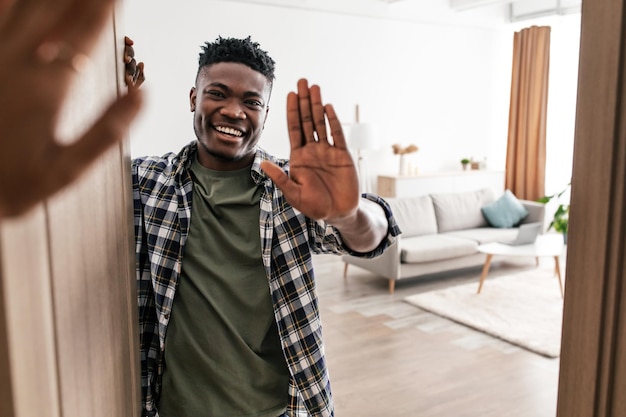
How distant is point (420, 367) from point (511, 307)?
1448 mm

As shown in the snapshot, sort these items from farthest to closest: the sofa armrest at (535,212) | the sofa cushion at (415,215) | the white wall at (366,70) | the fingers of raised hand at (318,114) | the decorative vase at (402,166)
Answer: the decorative vase at (402,166) < the sofa armrest at (535,212) < the white wall at (366,70) < the sofa cushion at (415,215) < the fingers of raised hand at (318,114)

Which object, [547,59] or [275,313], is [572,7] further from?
[275,313]

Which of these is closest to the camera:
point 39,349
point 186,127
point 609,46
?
point 39,349

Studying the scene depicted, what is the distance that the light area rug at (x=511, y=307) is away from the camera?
388 centimetres

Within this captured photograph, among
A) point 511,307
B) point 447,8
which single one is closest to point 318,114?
point 511,307

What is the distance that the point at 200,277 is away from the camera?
1.21 m

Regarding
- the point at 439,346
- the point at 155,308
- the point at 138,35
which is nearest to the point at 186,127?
the point at 138,35

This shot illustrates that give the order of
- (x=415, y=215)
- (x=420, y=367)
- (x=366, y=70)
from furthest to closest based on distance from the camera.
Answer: (x=366, y=70), (x=415, y=215), (x=420, y=367)

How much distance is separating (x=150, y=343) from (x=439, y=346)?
2.86 meters

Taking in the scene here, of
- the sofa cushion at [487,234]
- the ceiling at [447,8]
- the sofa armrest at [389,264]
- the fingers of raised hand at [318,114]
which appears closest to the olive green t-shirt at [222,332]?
the fingers of raised hand at [318,114]

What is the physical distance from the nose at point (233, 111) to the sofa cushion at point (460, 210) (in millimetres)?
4916

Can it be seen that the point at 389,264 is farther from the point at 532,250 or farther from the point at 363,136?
the point at 363,136

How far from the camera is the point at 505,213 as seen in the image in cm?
618

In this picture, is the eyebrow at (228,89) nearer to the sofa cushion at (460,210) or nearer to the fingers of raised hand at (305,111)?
the fingers of raised hand at (305,111)
